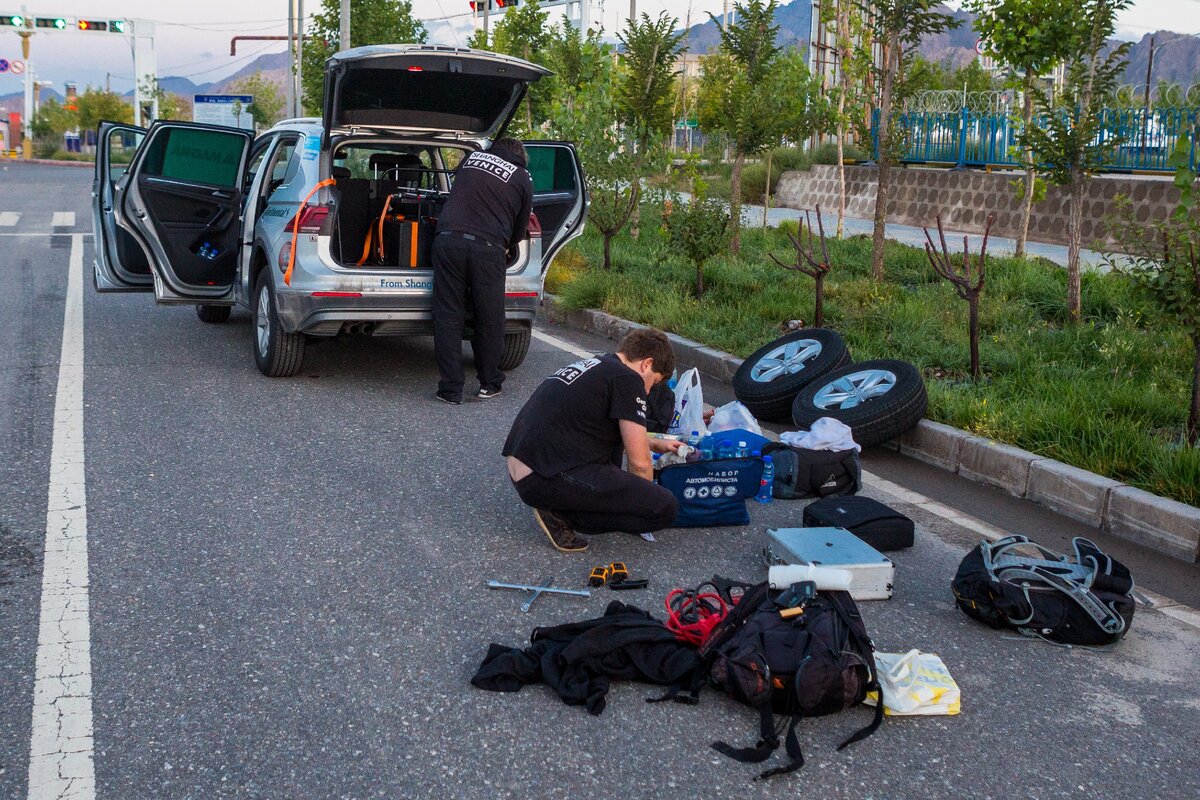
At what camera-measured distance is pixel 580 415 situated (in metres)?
5.28

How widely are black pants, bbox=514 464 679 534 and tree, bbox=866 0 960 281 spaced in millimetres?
6503

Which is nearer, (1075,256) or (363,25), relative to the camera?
(1075,256)

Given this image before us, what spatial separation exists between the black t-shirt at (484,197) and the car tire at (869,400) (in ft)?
7.62

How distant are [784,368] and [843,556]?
11.1ft

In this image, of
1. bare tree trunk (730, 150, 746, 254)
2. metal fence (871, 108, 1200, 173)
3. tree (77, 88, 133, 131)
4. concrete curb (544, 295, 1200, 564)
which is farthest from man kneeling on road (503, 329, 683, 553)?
tree (77, 88, 133, 131)

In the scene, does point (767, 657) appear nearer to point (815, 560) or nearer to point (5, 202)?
point (815, 560)

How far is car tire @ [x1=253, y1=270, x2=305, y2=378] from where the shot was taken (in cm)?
Answer: 838

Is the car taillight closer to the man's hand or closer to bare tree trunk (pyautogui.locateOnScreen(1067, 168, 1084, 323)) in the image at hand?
the man's hand

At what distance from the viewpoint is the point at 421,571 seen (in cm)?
502

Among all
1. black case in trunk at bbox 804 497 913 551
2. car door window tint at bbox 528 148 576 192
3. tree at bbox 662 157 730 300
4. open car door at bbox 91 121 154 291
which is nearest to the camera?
black case in trunk at bbox 804 497 913 551

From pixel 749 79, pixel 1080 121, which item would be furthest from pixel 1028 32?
pixel 749 79

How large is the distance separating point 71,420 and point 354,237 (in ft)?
8.07

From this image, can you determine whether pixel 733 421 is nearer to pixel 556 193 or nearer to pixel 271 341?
pixel 271 341

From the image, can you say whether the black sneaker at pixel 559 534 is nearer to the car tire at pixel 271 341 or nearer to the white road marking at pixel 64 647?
the white road marking at pixel 64 647
